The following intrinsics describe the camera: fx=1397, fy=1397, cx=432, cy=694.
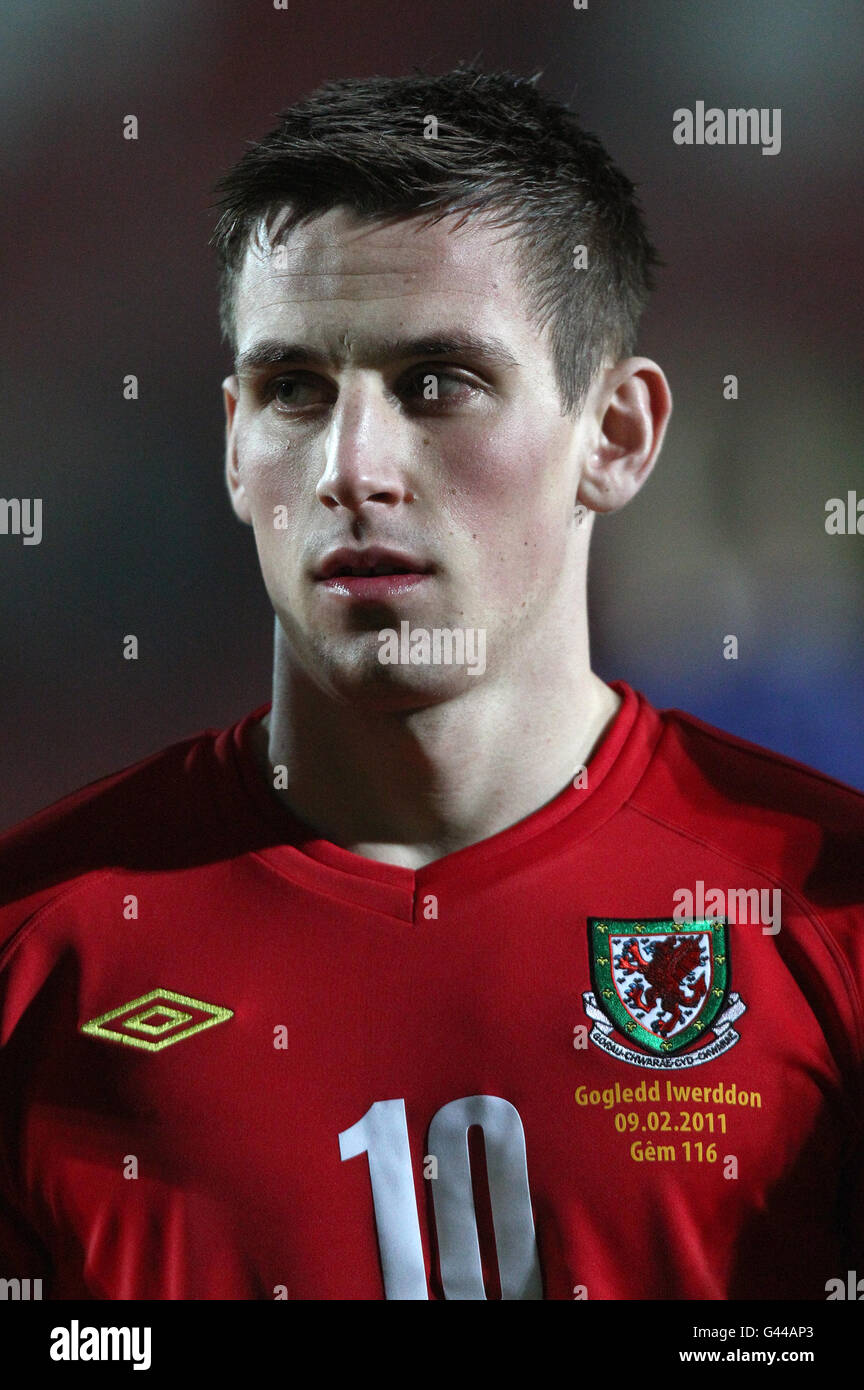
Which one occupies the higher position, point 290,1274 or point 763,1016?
point 763,1016

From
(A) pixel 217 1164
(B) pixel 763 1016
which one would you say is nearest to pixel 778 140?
(B) pixel 763 1016

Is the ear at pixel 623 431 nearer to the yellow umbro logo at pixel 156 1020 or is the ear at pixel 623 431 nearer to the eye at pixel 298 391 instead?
the eye at pixel 298 391

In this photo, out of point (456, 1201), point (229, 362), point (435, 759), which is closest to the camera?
point (456, 1201)

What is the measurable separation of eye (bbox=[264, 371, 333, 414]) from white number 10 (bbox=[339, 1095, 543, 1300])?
2.63ft

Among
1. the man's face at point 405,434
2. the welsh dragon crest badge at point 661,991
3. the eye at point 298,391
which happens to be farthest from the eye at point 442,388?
the welsh dragon crest badge at point 661,991

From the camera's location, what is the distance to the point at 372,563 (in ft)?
5.11

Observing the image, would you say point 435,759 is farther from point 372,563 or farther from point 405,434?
point 405,434

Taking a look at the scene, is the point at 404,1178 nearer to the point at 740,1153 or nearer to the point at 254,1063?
the point at 254,1063

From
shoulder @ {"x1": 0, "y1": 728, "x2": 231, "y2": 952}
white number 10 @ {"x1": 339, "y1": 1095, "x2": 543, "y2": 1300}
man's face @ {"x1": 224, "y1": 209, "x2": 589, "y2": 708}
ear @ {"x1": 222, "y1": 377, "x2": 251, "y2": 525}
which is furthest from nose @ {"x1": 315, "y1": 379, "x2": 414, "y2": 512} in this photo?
white number 10 @ {"x1": 339, "y1": 1095, "x2": 543, "y2": 1300}

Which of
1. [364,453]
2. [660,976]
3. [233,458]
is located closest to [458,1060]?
[660,976]

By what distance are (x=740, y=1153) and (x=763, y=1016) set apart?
0.50 ft

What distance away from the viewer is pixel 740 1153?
1562 millimetres

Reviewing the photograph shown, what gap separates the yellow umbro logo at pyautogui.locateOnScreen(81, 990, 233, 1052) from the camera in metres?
1.61

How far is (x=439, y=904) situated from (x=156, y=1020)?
0.35 metres
